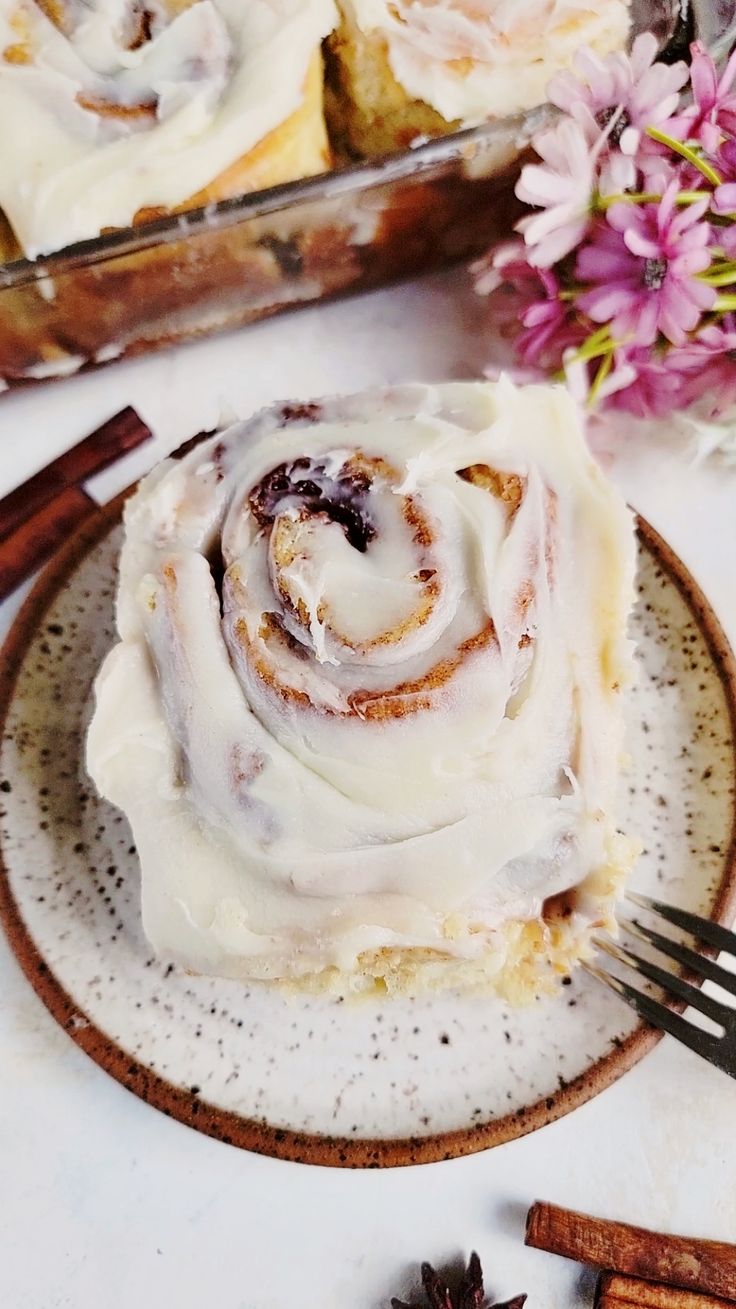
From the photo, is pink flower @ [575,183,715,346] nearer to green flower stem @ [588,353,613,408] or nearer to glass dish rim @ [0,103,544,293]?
green flower stem @ [588,353,613,408]

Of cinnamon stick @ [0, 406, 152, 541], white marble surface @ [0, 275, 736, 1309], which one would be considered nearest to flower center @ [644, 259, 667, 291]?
cinnamon stick @ [0, 406, 152, 541]

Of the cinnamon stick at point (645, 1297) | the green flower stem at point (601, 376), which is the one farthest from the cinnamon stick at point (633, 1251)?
the green flower stem at point (601, 376)

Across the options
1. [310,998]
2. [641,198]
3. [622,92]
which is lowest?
[310,998]

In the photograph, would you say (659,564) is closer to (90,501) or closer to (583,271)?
(583,271)

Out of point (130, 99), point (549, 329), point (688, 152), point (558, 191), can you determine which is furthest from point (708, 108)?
point (130, 99)

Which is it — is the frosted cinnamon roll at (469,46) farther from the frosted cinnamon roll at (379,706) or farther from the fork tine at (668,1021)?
the fork tine at (668,1021)

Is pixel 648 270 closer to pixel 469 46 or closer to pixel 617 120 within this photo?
pixel 617 120
